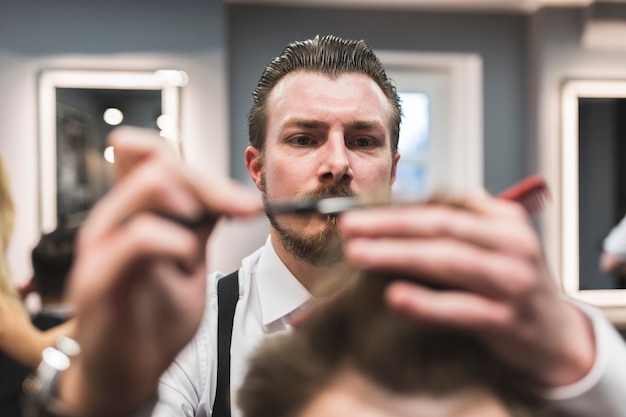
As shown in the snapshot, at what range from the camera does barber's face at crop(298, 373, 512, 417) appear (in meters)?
0.40

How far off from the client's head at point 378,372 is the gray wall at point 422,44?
297 centimetres

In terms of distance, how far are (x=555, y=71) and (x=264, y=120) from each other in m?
2.77

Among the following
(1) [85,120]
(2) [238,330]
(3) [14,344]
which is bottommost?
(3) [14,344]

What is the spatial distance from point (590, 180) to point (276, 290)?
2.94m

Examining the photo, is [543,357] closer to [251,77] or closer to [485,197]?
[485,197]

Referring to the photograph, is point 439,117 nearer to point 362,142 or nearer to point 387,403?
point 362,142

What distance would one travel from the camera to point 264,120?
1.27 meters

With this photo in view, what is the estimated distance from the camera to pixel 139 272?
359 millimetres

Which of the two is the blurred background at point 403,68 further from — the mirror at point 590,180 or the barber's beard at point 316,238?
the barber's beard at point 316,238

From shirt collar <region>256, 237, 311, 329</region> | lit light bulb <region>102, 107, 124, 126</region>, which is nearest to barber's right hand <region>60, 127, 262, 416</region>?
shirt collar <region>256, 237, 311, 329</region>

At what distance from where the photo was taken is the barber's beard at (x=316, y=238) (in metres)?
1.03

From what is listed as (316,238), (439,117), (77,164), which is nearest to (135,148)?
(316,238)

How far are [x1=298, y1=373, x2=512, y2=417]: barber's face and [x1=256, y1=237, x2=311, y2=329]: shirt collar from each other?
70 centimetres

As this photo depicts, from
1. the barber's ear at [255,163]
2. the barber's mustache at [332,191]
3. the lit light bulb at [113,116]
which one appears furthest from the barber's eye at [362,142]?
the lit light bulb at [113,116]
